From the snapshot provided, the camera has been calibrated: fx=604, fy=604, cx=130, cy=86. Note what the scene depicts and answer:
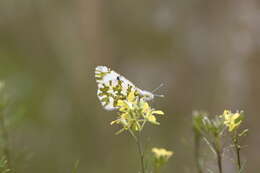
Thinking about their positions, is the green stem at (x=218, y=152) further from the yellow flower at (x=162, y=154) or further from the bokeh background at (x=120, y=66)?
the bokeh background at (x=120, y=66)

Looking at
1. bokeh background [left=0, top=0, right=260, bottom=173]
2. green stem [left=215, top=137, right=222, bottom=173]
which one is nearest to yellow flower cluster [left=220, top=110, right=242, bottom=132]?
green stem [left=215, top=137, right=222, bottom=173]

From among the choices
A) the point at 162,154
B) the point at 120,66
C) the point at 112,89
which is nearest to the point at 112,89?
the point at 112,89

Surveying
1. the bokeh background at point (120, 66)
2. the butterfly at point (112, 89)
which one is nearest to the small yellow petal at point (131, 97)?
the butterfly at point (112, 89)

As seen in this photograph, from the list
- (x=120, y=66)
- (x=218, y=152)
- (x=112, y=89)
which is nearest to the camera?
(x=218, y=152)

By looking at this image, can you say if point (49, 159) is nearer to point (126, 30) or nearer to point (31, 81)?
point (31, 81)

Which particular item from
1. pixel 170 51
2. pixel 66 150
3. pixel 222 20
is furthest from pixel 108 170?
pixel 222 20

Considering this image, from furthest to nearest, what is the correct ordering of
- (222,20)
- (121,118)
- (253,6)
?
(222,20) → (253,6) → (121,118)

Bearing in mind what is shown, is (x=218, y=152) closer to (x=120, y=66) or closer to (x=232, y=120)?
(x=232, y=120)

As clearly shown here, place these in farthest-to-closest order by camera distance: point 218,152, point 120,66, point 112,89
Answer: point 120,66 → point 112,89 → point 218,152
